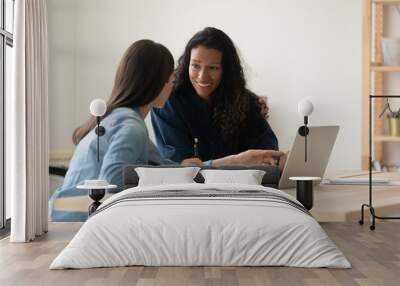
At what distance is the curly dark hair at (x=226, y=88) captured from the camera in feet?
22.0

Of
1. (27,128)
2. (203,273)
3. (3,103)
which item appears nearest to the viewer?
(203,273)

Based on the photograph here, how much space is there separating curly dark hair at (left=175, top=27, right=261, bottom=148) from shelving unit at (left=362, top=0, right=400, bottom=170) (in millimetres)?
1066

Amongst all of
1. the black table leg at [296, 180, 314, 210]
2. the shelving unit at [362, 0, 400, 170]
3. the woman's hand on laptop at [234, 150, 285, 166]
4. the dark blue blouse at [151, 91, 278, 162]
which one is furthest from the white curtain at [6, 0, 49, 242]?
the shelving unit at [362, 0, 400, 170]

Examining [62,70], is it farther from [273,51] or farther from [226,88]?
[273,51]

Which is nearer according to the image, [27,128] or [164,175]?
[27,128]

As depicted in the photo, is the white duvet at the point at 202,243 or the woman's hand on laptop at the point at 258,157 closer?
the white duvet at the point at 202,243

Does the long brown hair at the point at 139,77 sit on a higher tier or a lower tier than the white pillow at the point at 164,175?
higher

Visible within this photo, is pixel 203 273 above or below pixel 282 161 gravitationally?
below

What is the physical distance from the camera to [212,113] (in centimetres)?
673

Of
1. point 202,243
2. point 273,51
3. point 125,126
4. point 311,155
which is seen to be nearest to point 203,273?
point 202,243

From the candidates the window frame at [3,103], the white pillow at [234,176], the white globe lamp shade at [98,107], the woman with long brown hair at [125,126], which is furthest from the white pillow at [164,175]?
the window frame at [3,103]

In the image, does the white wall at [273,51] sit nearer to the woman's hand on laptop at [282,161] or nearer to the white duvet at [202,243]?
the woman's hand on laptop at [282,161]

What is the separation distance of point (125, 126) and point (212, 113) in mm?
852

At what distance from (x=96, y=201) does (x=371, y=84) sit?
292 centimetres
